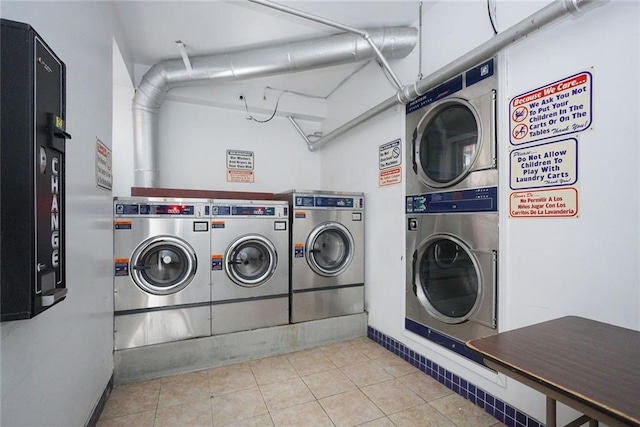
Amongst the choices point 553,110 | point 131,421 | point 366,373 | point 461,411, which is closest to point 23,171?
point 131,421

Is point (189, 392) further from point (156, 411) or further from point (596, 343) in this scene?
point (596, 343)

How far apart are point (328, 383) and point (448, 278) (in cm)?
128

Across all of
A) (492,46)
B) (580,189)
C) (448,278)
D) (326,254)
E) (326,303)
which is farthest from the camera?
(326,254)

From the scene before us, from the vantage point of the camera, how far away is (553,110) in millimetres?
1623

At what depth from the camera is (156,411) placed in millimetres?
1981

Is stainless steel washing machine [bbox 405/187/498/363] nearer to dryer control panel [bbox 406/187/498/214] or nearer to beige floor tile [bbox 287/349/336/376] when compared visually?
dryer control panel [bbox 406/187/498/214]

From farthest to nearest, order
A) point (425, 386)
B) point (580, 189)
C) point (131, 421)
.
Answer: point (425, 386) → point (131, 421) → point (580, 189)

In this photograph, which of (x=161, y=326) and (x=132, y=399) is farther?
(x=161, y=326)

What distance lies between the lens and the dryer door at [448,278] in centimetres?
210

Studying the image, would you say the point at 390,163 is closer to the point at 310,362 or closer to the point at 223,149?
the point at 310,362

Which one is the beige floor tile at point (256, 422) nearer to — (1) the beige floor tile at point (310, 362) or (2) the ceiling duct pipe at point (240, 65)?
(1) the beige floor tile at point (310, 362)

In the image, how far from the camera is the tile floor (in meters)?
1.88

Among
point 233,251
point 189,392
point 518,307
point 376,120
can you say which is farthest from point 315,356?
point 376,120

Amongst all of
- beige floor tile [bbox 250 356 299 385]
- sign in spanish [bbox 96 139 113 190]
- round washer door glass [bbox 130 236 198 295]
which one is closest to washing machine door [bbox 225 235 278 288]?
round washer door glass [bbox 130 236 198 295]
